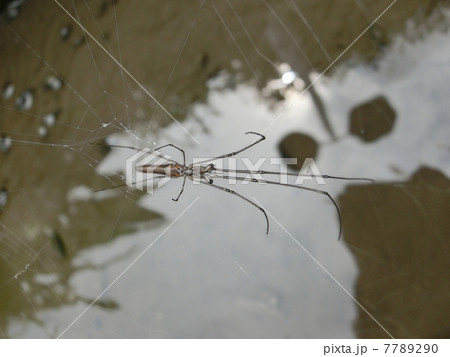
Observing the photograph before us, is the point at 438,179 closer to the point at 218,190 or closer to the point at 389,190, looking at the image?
the point at 389,190

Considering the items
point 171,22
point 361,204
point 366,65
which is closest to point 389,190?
point 361,204

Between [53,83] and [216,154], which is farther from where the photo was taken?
[53,83]

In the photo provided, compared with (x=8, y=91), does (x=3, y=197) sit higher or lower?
lower

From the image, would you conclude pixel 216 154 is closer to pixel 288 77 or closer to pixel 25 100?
pixel 288 77

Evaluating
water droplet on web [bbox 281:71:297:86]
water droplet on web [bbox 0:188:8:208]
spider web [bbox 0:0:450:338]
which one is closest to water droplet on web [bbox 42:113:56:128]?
spider web [bbox 0:0:450:338]

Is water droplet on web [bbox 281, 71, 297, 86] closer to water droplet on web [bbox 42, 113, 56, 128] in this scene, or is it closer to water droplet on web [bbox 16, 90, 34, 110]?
water droplet on web [bbox 42, 113, 56, 128]
